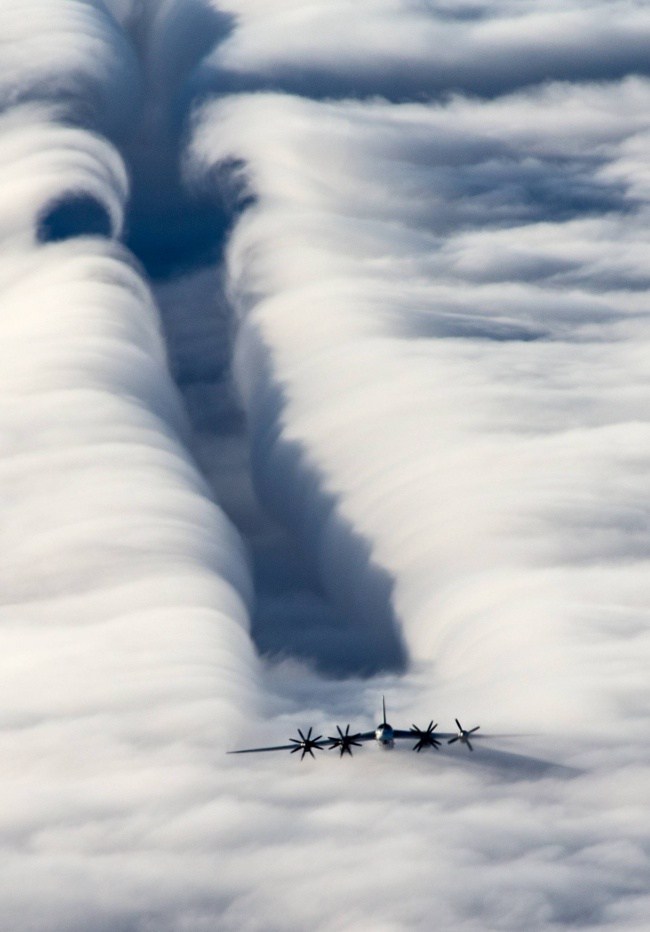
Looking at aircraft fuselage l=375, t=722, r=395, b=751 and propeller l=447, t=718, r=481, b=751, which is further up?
aircraft fuselage l=375, t=722, r=395, b=751

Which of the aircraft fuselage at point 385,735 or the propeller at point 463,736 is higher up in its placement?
the aircraft fuselage at point 385,735

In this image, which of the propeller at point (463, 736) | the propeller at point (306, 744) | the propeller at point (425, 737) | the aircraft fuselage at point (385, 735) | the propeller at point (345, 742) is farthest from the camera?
the propeller at point (345, 742)

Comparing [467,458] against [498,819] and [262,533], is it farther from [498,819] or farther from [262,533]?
[498,819]

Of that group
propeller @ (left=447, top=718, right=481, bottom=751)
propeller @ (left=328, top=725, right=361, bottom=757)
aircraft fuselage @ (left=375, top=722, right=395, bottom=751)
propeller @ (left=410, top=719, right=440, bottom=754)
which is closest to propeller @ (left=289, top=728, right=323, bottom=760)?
propeller @ (left=328, top=725, right=361, bottom=757)

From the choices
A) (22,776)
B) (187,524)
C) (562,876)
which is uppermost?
(187,524)

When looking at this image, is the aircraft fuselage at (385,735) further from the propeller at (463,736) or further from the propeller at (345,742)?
the propeller at (463,736)

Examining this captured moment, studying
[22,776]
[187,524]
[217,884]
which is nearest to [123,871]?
[217,884]

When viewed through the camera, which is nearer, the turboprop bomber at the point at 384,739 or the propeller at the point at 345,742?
the turboprop bomber at the point at 384,739

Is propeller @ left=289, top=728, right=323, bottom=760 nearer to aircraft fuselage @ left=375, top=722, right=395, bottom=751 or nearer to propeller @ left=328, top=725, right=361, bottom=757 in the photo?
propeller @ left=328, top=725, right=361, bottom=757

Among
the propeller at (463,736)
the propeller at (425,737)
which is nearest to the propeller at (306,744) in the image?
the propeller at (425,737)

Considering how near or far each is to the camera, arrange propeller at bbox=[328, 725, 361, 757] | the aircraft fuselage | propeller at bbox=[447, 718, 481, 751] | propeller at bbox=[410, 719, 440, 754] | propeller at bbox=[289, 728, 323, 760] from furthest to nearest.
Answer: propeller at bbox=[328, 725, 361, 757] → propeller at bbox=[410, 719, 440, 754] → the aircraft fuselage → propeller at bbox=[289, 728, 323, 760] → propeller at bbox=[447, 718, 481, 751]

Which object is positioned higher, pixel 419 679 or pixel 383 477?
pixel 383 477
